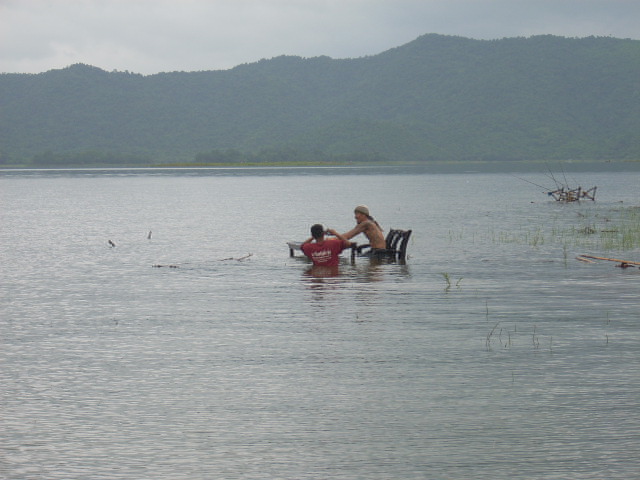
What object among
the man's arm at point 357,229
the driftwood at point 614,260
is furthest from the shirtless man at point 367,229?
the driftwood at point 614,260

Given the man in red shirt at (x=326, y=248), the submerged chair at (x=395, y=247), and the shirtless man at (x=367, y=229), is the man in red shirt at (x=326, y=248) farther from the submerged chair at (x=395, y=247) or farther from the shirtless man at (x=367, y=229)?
the submerged chair at (x=395, y=247)

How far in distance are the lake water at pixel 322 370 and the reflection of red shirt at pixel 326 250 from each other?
2.85 ft

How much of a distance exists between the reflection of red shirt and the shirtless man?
1.13 feet

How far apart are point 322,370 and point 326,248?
41.9 ft

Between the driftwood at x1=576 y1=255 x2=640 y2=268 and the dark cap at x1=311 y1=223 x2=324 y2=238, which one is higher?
the dark cap at x1=311 y1=223 x2=324 y2=238

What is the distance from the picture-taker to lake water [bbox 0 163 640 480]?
8.89 metres

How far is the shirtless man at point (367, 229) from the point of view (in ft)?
82.9

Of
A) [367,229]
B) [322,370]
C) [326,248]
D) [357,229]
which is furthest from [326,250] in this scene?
[322,370]

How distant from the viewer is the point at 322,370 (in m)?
12.7

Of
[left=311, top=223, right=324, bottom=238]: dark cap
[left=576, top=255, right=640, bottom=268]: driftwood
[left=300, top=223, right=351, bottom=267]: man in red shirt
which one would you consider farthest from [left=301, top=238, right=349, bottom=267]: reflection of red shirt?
[left=576, top=255, right=640, bottom=268]: driftwood

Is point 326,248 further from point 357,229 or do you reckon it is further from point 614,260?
point 614,260

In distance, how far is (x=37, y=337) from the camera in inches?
619

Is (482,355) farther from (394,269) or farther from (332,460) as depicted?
(394,269)

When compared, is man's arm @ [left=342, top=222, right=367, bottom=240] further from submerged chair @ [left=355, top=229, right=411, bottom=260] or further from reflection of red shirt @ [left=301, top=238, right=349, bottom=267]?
submerged chair @ [left=355, top=229, right=411, bottom=260]
